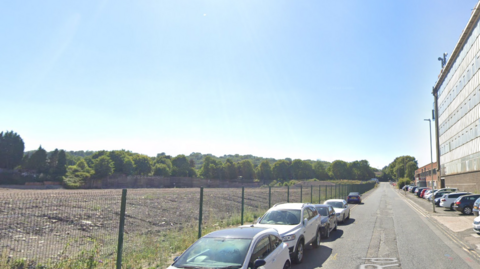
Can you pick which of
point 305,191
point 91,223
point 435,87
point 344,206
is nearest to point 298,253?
point 91,223

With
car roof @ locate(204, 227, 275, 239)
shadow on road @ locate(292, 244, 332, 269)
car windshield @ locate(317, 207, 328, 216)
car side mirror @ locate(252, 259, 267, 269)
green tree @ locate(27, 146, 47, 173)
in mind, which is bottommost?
shadow on road @ locate(292, 244, 332, 269)

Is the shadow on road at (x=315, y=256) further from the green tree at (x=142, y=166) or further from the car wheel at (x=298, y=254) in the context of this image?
the green tree at (x=142, y=166)

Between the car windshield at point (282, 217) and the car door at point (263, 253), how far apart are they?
405cm

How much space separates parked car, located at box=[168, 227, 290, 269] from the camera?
525 cm

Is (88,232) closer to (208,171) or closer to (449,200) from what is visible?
(449,200)

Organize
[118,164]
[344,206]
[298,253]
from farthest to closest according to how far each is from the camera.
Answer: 1. [118,164]
2. [344,206]
3. [298,253]

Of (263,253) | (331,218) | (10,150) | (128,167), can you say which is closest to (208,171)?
(128,167)

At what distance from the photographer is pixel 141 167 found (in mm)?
142250

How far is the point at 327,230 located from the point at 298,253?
15.7 ft

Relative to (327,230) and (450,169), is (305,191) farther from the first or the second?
(450,169)

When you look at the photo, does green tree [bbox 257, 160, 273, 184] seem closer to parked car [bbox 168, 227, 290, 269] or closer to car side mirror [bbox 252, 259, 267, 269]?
parked car [bbox 168, 227, 290, 269]

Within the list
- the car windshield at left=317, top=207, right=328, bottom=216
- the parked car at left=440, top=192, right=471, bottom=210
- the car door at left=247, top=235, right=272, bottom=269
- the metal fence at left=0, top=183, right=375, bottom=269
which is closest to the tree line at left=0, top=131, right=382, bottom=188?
the metal fence at left=0, top=183, right=375, bottom=269

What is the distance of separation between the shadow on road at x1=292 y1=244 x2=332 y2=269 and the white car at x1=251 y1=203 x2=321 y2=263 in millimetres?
174

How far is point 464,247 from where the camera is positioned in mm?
11297
